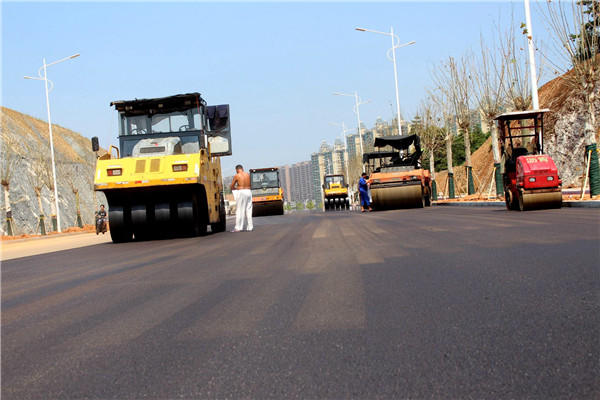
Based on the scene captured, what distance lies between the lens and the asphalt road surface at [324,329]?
286 centimetres

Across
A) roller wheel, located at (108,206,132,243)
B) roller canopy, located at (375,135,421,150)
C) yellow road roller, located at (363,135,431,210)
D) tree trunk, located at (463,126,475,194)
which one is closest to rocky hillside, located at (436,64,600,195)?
tree trunk, located at (463,126,475,194)

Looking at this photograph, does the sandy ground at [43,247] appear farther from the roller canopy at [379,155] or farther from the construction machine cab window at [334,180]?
the construction machine cab window at [334,180]

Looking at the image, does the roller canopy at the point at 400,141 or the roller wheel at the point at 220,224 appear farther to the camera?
the roller canopy at the point at 400,141

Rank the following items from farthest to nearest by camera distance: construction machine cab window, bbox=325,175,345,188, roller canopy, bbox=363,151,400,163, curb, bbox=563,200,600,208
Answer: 1. construction machine cab window, bbox=325,175,345,188
2. roller canopy, bbox=363,151,400,163
3. curb, bbox=563,200,600,208

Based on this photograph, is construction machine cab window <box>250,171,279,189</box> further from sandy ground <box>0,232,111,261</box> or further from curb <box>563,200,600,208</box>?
curb <box>563,200,600,208</box>

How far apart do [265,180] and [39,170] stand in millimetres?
15078

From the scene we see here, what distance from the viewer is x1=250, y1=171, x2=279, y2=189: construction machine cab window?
40062 mm

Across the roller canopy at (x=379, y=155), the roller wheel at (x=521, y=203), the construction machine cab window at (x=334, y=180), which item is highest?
the roller canopy at (x=379, y=155)

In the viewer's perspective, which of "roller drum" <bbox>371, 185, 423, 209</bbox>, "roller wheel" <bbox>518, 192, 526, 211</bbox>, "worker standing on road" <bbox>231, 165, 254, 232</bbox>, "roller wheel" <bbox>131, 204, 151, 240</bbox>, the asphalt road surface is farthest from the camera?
"roller drum" <bbox>371, 185, 423, 209</bbox>

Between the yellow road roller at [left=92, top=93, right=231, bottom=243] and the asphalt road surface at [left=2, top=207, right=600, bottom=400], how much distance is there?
636 cm

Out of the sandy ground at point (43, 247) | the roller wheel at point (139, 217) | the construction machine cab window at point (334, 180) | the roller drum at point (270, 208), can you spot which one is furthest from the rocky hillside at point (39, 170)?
the roller wheel at point (139, 217)

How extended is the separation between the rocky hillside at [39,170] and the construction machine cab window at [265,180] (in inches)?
421

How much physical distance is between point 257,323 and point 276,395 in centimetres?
146

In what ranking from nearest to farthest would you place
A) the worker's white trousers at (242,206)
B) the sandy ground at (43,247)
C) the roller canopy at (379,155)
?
the sandy ground at (43,247) → the worker's white trousers at (242,206) → the roller canopy at (379,155)
